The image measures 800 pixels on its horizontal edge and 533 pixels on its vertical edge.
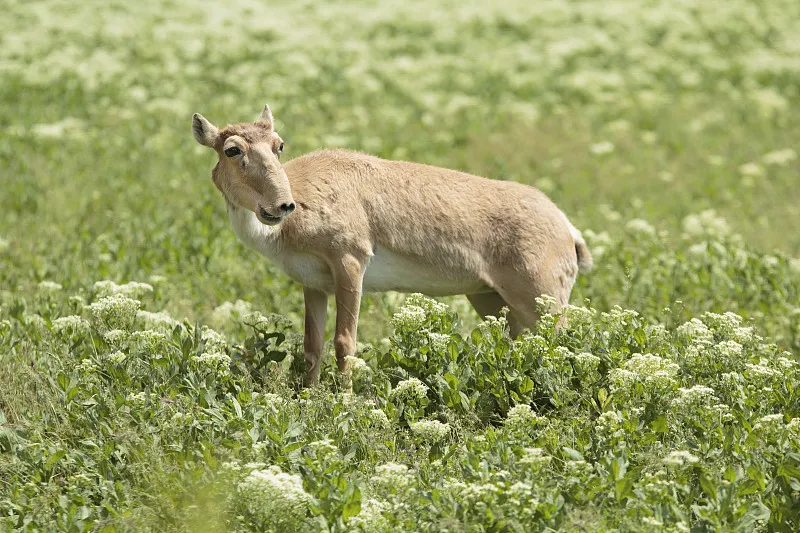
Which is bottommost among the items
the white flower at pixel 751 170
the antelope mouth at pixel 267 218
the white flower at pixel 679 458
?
the white flower at pixel 751 170

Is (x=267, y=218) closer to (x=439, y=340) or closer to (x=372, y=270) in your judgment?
(x=372, y=270)

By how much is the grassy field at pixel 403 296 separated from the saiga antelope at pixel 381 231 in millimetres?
426

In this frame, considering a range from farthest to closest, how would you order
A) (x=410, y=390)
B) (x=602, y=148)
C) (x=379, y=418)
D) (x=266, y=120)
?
(x=602, y=148), (x=266, y=120), (x=410, y=390), (x=379, y=418)

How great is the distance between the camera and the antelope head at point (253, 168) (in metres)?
7.60

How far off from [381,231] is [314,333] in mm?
950

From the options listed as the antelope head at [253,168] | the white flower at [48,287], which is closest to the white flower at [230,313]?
the white flower at [48,287]

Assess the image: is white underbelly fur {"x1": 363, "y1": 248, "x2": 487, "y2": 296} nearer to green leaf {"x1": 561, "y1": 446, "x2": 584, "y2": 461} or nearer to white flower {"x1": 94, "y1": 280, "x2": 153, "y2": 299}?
white flower {"x1": 94, "y1": 280, "x2": 153, "y2": 299}

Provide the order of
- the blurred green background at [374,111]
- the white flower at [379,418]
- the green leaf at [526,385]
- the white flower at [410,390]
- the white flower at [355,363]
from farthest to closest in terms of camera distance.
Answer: the blurred green background at [374,111]
the green leaf at [526,385]
the white flower at [355,363]
the white flower at [410,390]
the white flower at [379,418]

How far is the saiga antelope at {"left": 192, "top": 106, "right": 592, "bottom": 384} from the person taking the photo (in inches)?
316

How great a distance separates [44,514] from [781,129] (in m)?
16.6

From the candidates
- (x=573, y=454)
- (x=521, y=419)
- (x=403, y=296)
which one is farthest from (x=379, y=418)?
(x=403, y=296)

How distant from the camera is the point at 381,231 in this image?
8.45 m

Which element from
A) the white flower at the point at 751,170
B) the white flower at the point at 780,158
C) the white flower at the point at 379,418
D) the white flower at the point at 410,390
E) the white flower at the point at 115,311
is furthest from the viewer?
the white flower at the point at 780,158

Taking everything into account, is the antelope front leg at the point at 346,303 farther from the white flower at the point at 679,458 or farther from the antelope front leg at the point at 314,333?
the white flower at the point at 679,458
